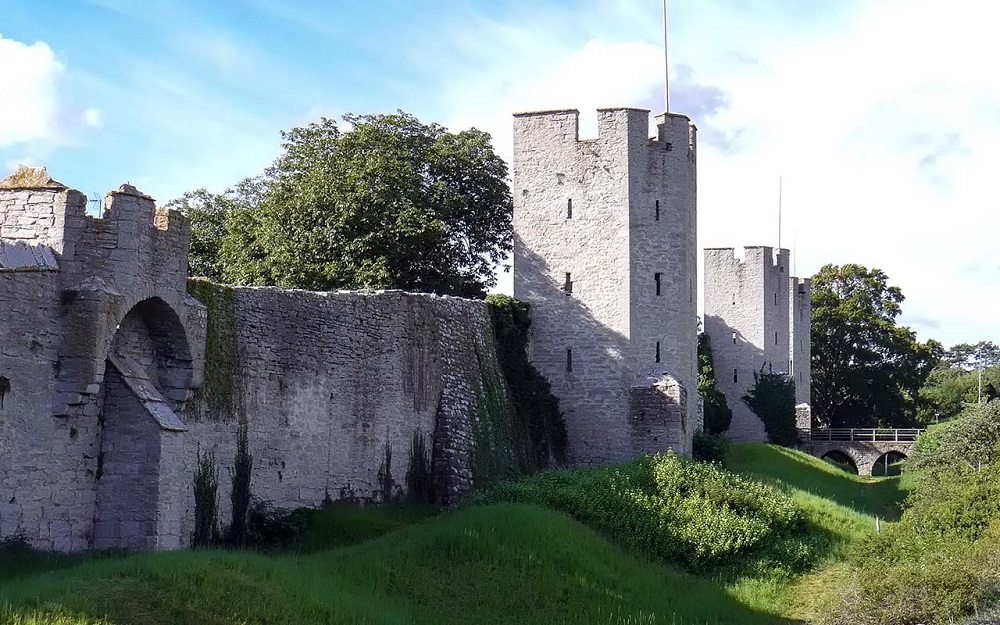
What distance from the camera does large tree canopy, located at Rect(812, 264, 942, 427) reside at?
60.4 meters

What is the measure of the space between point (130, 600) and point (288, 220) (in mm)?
20432

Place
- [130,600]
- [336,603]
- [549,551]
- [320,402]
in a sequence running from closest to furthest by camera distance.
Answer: [130,600] → [336,603] → [549,551] → [320,402]

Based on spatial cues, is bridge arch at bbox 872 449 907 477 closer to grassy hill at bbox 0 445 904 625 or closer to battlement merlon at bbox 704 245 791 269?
battlement merlon at bbox 704 245 791 269

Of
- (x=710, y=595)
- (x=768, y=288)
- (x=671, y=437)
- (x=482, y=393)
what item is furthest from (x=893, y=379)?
(x=710, y=595)

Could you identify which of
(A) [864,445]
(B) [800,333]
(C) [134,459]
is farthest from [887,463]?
(C) [134,459]

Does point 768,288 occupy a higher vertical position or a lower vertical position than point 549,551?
higher

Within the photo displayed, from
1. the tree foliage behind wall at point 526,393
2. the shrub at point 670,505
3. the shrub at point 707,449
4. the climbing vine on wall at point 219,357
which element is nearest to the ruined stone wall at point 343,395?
the climbing vine on wall at point 219,357

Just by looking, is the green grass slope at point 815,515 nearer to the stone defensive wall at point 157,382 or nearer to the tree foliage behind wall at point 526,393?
the tree foliage behind wall at point 526,393

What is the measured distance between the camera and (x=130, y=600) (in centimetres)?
1213

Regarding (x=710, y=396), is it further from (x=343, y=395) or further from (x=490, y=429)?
(x=343, y=395)

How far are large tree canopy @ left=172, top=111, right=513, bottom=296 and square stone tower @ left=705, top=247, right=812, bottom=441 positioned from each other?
17821mm

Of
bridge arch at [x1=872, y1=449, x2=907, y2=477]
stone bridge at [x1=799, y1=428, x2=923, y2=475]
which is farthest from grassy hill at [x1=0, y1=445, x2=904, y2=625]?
bridge arch at [x1=872, y1=449, x2=907, y2=477]

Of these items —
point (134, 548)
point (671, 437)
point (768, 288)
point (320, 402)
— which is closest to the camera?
point (134, 548)

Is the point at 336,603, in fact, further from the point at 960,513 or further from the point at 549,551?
the point at 960,513
